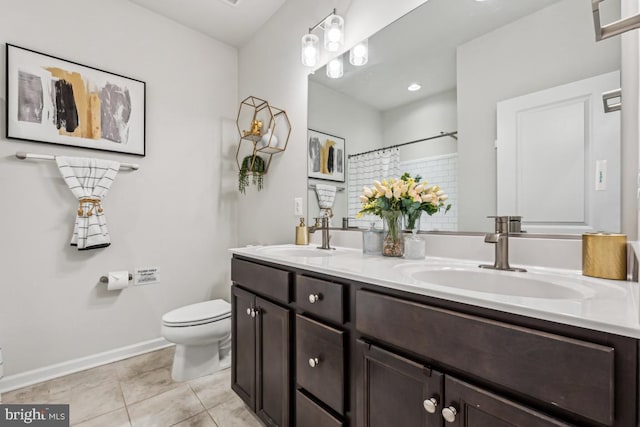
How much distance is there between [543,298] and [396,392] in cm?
50

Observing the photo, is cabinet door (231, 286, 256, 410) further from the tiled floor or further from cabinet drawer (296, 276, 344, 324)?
cabinet drawer (296, 276, 344, 324)

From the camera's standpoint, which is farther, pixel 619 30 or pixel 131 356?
pixel 131 356

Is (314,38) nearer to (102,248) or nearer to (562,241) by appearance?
(562,241)

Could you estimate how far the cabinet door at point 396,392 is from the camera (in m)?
0.72

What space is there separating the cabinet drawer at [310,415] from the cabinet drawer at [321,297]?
331 mm

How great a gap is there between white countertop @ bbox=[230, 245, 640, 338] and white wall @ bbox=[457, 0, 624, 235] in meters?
0.32

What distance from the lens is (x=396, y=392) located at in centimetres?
81

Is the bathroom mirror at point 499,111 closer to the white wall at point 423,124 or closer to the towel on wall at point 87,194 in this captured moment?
the white wall at point 423,124

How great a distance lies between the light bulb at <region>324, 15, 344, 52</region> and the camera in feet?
5.59

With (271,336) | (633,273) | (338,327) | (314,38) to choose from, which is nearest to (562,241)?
(633,273)

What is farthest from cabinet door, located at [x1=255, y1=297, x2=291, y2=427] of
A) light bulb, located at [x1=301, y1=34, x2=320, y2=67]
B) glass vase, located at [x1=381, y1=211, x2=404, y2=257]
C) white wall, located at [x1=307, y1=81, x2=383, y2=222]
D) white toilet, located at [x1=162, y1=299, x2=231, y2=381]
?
light bulb, located at [x1=301, y1=34, x2=320, y2=67]

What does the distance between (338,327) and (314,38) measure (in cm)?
170

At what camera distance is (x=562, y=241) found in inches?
39.3

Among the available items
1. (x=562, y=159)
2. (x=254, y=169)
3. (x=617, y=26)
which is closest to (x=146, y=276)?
(x=254, y=169)
